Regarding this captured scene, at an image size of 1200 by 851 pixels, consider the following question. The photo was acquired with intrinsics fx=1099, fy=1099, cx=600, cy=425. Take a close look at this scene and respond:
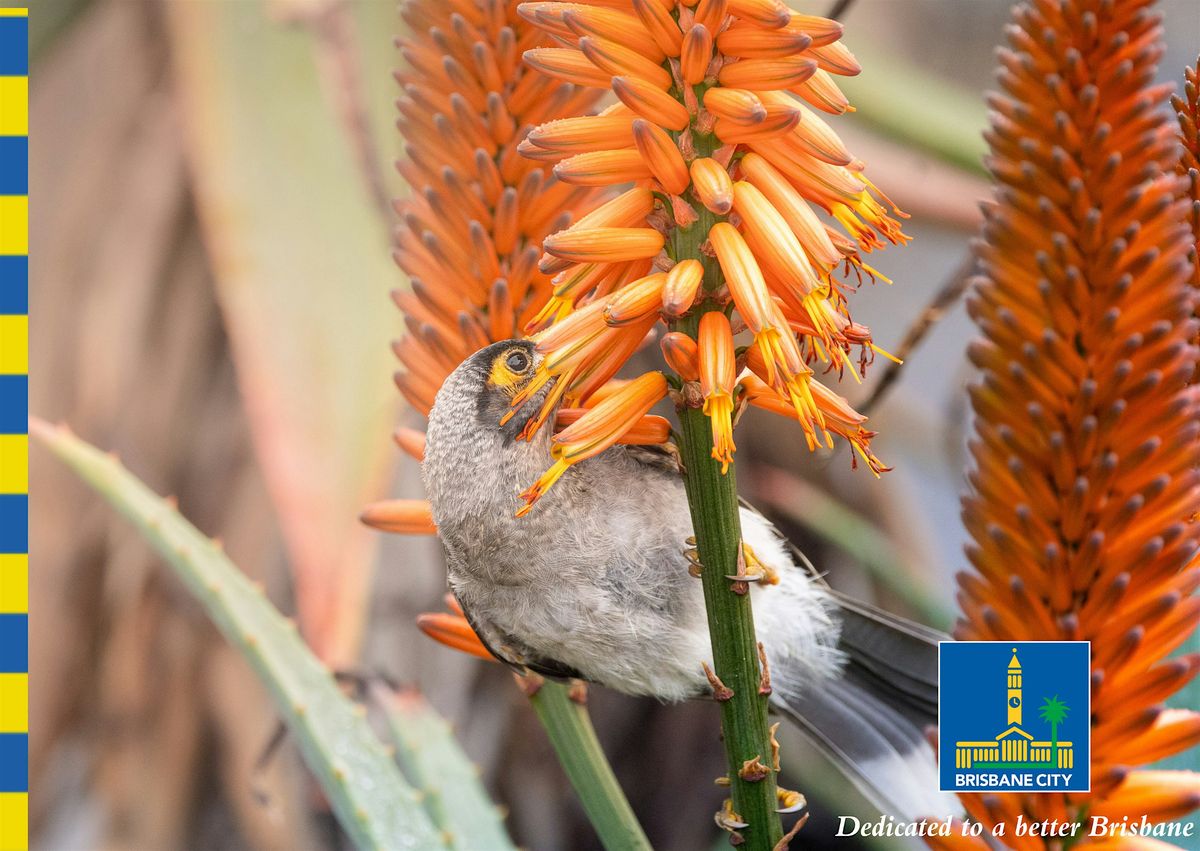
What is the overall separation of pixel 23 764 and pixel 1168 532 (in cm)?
92

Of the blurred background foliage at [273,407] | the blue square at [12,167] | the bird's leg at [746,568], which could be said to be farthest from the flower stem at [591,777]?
the blue square at [12,167]

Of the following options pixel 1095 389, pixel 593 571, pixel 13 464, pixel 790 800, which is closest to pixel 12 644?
pixel 13 464

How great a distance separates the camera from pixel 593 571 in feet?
2.13

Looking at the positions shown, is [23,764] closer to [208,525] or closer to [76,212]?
[208,525]

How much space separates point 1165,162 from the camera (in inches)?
14.4

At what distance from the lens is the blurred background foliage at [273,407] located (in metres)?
1.12

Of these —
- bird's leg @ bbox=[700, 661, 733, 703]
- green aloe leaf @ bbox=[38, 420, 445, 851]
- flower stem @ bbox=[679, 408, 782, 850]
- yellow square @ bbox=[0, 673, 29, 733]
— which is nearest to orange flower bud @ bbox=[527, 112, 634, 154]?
flower stem @ bbox=[679, 408, 782, 850]

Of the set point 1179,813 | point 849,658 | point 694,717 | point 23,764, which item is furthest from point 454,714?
point 1179,813

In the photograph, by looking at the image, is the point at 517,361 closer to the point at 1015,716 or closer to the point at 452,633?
the point at 452,633

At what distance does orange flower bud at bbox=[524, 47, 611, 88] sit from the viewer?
1.48 ft

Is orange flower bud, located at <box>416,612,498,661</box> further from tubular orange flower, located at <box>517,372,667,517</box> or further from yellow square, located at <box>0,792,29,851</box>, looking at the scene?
yellow square, located at <box>0,792,29,851</box>

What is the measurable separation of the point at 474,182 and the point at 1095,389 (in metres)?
0.35

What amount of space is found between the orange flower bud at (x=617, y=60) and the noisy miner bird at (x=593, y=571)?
194mm

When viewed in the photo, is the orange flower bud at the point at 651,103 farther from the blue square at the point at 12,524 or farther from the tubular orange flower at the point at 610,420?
the blue square at the point at 12,524
